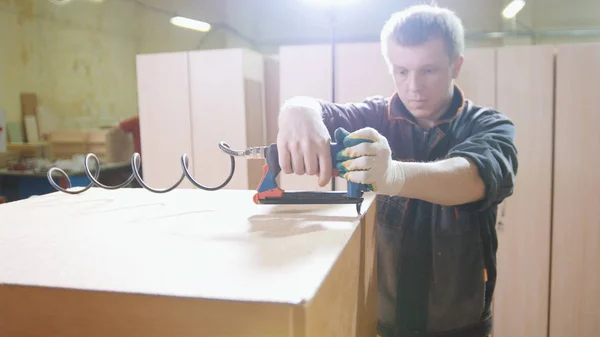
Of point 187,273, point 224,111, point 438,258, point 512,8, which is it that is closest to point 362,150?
point 187,273

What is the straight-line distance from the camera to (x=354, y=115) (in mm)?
1218

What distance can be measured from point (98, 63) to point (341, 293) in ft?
16.1

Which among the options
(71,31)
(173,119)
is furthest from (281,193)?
(71,31)

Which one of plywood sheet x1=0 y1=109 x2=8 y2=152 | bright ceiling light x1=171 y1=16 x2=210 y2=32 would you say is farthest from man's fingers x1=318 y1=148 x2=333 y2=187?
bright ceiling light x1=171 y1=16 x2=210 y2=32

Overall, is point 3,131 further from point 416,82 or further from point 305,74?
point 416,82

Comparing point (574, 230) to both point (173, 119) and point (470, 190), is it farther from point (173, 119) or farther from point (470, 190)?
point (173, 119)

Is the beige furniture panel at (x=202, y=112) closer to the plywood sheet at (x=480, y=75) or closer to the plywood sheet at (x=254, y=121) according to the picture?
the plywood sheet at (x=254, y=121)

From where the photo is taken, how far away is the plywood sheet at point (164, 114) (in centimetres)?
229

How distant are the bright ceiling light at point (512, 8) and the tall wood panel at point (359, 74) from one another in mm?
2691

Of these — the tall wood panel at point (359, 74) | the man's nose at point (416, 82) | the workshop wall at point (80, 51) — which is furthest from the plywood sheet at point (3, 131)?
the man's nose at point (416, 82)

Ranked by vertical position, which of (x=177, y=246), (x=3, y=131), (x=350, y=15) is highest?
(x=350, y=15)

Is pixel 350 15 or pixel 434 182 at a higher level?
pixel 350 15

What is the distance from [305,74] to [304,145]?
1475mm

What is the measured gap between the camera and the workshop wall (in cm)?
376
